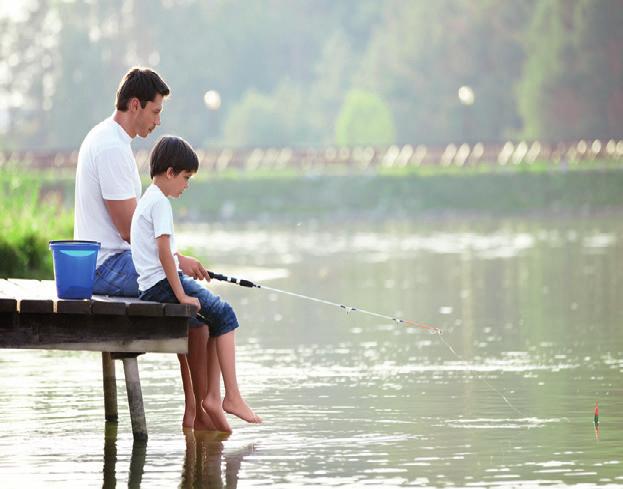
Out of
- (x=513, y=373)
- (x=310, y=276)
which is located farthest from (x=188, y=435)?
(x=310, y=276)

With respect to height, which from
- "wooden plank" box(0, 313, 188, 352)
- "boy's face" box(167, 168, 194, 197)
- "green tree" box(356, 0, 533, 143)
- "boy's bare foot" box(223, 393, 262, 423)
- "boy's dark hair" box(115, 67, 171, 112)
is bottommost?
"boy's bare foot" box(223, 393, 262, 423)

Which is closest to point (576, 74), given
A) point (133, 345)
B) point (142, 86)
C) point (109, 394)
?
point (109, 394)

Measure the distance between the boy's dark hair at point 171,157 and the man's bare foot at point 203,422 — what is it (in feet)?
3.93

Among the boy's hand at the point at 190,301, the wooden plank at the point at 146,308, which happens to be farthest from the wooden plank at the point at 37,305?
the boy's hand at the point at 190,301

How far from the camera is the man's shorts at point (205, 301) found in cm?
941

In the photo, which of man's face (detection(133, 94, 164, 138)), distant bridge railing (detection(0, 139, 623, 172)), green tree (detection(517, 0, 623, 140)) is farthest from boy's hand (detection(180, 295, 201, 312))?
green tree (detection(517, 0, 623, 140))

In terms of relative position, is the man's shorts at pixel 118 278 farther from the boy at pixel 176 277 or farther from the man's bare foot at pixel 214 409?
the man's bare foot at pixel 214 409

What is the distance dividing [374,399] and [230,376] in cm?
188

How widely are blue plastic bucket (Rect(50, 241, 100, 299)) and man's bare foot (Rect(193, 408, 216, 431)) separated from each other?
3.04 ft

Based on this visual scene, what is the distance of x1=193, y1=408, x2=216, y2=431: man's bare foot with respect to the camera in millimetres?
9812

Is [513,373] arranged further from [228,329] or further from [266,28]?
[266,28]

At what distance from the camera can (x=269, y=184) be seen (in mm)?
64375

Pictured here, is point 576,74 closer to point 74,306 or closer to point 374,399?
point 374,399

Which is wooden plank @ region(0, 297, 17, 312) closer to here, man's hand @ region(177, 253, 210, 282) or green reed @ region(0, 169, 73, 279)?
man's hand @ region(177, 253, 210, 282)
